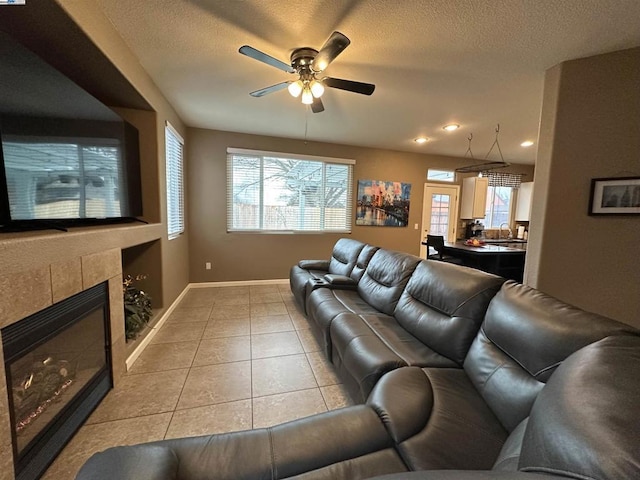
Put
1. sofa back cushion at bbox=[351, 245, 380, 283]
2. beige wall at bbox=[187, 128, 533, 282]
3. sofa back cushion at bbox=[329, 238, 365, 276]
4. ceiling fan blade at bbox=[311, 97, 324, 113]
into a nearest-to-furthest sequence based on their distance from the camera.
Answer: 1. ceiling fan blade at bbox=[311, 97, 324, 113]
2. sofa back cushion at bbox=[351, 245, 380, 283]
3. sofa back cushion at bbox=[329, 238, 365, 276]
4. beige wall at bbox=[187, 128, 533, 282]

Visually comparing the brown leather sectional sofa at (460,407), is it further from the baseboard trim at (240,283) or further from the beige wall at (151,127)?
the baseboard trim at (240,283)

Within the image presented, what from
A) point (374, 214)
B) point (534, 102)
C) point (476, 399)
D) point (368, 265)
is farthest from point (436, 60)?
point (374, 214)

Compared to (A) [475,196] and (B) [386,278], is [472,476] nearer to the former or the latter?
(B) [386,278]

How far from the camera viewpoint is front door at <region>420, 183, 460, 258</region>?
18.5 ft

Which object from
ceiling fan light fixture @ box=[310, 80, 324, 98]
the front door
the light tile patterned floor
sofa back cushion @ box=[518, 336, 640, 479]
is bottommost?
the light tile patterned floor

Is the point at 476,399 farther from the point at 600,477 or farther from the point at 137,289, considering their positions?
the point at 137,289

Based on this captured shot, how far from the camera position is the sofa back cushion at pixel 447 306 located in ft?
5.03

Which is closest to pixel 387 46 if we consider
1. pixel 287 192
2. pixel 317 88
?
pixel 317 88

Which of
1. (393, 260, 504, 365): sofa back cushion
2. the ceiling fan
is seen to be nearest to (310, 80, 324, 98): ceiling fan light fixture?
the ceiling fan

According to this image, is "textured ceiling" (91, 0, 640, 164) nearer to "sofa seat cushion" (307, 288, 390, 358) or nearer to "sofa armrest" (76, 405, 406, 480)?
"sofa seat cushion" (307, 288, 390, 358)

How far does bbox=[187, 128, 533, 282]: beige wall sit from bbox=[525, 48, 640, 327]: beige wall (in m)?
2.71

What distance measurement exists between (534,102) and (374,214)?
2845 millimetres

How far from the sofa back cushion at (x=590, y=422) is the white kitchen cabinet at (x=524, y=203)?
21.9 feet

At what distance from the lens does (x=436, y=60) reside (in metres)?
2.21
